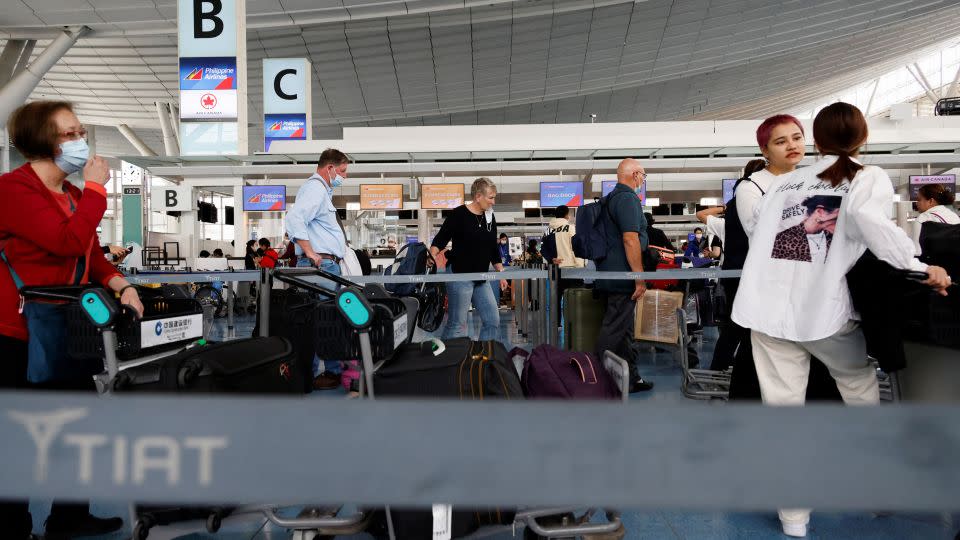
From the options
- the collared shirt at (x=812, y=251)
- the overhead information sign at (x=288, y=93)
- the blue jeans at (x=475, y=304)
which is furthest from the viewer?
the overhead information sign at (x=288, y=93)

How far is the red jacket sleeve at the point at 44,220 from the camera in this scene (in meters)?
1.96

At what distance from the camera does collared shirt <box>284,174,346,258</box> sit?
421cm

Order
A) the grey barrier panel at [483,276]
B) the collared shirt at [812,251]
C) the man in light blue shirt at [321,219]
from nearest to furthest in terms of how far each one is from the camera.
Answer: the collared shirt at [812,251] < the man in light blue shirt at [321,219] < the grey barrier panel at [483,276]

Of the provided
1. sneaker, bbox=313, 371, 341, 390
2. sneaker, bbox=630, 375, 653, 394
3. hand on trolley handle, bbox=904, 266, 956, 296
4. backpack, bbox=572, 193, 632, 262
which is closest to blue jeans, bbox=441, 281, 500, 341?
backpack, bbox=572, 193, 632, 262

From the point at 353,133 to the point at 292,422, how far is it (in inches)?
624

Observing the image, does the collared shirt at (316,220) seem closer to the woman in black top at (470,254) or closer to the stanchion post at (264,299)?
the woman in black top at (470,254)

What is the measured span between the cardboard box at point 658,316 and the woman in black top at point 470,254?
1.75m

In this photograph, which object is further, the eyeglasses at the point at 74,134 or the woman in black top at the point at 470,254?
the woman in black top at the point at 470,254

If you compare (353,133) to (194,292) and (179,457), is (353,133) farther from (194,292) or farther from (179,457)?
(179,457)

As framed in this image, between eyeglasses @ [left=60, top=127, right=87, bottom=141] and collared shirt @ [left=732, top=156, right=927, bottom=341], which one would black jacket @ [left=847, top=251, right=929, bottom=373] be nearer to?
collared shirt @ [left=732, top=156, right=927, bottom=341]

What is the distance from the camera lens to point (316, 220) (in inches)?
172

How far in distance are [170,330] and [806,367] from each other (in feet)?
7.82

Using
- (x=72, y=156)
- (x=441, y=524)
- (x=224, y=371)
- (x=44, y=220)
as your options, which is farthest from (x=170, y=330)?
(x=441, y=524)

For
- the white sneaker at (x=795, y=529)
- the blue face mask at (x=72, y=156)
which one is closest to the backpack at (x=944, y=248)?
the white sneaker at (x=795, y=529)
